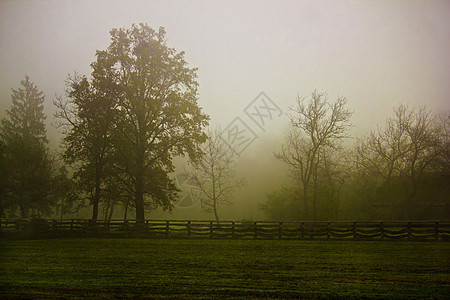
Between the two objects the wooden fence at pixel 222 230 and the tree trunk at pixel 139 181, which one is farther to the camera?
the tree trunk at pixel 139 181

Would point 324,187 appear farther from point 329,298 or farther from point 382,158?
point 329,298

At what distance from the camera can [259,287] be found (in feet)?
26.6

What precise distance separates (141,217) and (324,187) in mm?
16333

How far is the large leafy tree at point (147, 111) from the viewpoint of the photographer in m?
26.8

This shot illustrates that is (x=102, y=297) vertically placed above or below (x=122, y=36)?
below

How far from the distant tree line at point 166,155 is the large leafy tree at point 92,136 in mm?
76

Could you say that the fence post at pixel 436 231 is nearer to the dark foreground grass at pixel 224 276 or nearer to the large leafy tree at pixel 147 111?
the dark foreground grass at pixel 224 276

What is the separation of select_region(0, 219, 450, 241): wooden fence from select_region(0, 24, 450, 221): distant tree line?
1.64 meters

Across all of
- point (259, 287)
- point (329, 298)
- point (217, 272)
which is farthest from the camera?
point (217, 272)

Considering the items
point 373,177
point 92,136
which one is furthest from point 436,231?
point 92,136

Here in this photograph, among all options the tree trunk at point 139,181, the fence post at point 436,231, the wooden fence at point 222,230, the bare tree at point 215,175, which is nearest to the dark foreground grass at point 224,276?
the fence post at point 436,231

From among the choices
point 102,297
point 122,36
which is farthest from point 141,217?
point 102,297

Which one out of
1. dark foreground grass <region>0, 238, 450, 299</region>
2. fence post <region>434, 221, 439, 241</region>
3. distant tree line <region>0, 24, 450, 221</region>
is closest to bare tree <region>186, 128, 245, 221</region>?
distant tree line <region>0, 24, 450, 221</region>

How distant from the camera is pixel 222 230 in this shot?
25578 mm
